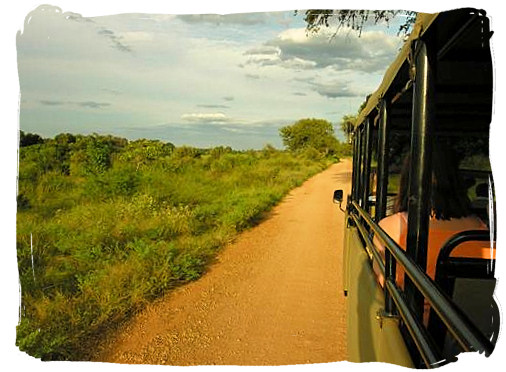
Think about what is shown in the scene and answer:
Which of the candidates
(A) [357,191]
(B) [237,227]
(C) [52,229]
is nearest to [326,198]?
(B) [237,227]

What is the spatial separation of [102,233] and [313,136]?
26797 millimetres

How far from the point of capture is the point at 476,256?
45.8 inches

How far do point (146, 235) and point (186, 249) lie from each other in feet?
1.51

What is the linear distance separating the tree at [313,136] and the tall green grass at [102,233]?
20.0 meters

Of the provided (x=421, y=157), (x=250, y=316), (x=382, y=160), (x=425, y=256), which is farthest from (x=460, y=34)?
(x=250, y=316)

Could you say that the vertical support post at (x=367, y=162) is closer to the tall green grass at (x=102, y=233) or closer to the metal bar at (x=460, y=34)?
the metal bar at (x=460, y=34)

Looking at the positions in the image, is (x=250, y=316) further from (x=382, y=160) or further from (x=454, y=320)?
(x=454, y=320)

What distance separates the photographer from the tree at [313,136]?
2852cm

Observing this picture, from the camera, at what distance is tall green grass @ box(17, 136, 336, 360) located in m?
2.53

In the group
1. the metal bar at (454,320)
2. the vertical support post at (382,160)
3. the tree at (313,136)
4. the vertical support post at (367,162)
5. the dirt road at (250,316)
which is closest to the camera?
the metal bar at (454,320)

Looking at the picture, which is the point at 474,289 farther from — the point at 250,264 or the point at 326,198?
the point at 326,198

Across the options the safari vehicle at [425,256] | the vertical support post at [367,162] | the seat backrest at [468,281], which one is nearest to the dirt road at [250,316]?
the vertical support post at [367,162]

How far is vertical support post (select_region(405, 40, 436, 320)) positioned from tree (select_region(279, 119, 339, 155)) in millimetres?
27250

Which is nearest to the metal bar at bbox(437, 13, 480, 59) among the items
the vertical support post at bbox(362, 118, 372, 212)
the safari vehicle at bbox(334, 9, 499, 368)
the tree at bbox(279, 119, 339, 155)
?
the safari vehicle at bbox(334, 9, 499, 368)
